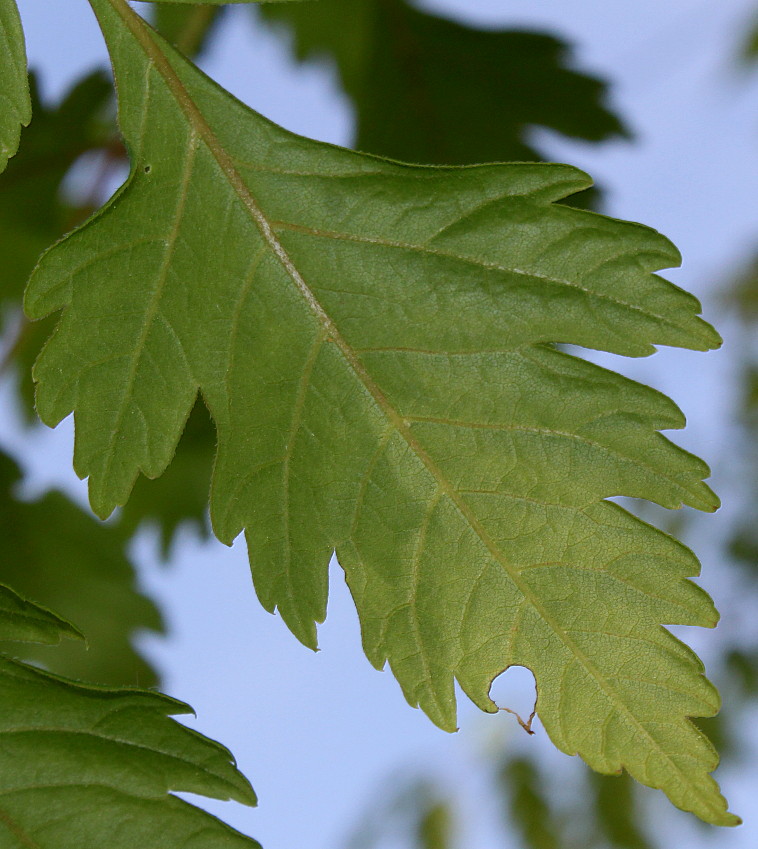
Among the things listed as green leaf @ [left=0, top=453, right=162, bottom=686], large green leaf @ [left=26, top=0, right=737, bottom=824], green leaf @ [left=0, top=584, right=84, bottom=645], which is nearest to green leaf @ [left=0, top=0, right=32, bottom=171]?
large green leaf @ [left=26, top=0, right=737, bottom=824]

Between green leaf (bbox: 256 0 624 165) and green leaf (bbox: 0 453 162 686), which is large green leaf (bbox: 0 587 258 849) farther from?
green leaf (bbox: 256 0 624 165)

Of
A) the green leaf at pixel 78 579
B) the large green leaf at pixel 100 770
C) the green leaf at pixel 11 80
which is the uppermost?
the green leaf at pixel 11 80

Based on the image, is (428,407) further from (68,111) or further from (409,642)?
(68,111)

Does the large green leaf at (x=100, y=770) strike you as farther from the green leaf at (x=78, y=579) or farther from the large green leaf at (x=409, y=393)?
the green leaf at (x=78, y=579)

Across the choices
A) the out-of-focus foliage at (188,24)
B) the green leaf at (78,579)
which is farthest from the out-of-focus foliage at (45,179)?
the green leaf at (78,579)

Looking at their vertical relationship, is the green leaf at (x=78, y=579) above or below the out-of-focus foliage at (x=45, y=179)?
below
